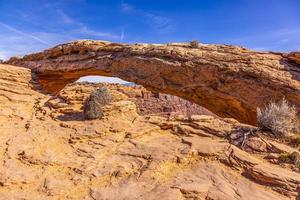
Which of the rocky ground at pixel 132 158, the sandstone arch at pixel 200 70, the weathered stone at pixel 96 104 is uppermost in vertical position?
the sandstone arch at pixel 200 70

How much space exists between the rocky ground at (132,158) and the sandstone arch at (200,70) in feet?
14.5

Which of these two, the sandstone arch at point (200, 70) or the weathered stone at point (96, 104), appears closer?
the weathered stone at point (96, 104)

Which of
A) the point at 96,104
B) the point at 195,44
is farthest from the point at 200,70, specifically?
the point at 96,104

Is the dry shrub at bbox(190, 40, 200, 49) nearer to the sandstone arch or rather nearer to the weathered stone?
the sandstone arch

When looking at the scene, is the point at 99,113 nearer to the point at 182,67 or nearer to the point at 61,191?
the point at 61,191

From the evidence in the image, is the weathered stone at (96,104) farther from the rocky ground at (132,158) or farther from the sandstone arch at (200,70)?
the sandstone arch at (200,70)

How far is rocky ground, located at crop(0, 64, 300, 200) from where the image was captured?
793 centimetres

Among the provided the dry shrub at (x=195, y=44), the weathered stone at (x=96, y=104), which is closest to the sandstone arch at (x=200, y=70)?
the dry shrub at (x=195, y=44)

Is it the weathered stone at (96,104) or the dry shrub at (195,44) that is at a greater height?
the dry shrub at (195,44)

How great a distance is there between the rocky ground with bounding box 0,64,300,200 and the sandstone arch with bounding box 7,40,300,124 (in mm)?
4434

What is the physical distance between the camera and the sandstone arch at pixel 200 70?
14.3 metres

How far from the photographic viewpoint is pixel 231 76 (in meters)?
15.0

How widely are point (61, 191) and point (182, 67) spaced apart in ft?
29.8

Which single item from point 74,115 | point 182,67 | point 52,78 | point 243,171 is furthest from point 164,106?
point 243,171
